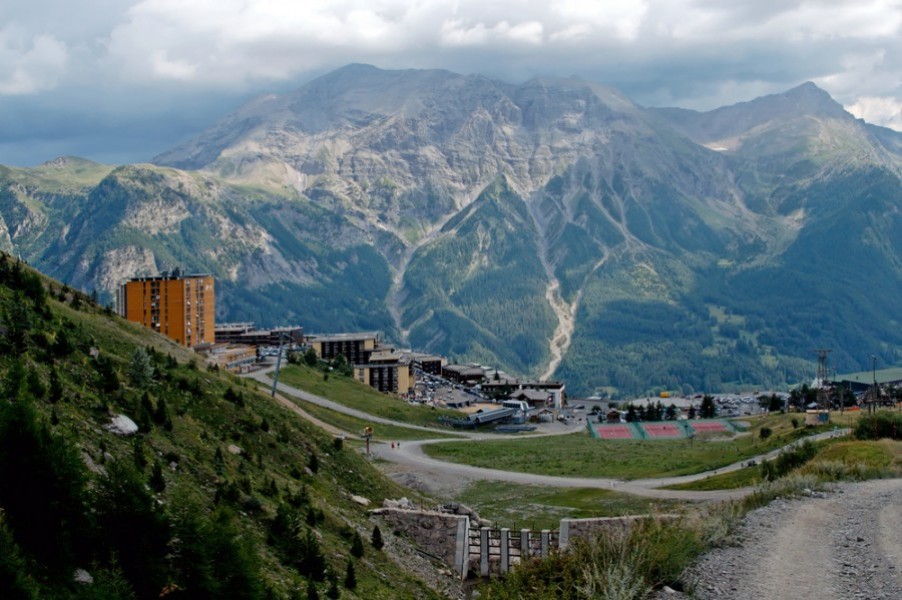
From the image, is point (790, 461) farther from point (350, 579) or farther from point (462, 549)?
point (350, 579)

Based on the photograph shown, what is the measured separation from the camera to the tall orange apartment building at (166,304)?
144 meters

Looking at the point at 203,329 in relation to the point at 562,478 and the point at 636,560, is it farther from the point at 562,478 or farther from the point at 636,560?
the point at 636,560

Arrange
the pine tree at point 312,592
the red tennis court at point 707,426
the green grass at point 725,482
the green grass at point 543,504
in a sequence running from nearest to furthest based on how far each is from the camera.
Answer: the pine tree at point 312,592 → the green grass at point 543,504 → the green grass at point 725,482 → the red tennis court at point 707,426

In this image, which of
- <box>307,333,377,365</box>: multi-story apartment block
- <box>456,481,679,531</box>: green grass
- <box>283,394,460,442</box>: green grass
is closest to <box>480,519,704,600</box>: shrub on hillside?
<box>456,481,679,531</box>: green grass

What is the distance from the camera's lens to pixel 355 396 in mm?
117125

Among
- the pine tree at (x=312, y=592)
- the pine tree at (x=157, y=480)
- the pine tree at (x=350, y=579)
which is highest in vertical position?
the pine tree at (x=157, y=480)

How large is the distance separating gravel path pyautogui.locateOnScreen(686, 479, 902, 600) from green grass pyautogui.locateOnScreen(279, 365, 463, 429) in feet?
281

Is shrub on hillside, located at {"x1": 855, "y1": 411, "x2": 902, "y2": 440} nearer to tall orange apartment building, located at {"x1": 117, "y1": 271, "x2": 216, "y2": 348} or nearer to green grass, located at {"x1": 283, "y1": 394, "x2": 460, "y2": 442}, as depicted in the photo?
green grass, located at {"x1": 283, "y1": 394, "x2": 460, "y2": 442}

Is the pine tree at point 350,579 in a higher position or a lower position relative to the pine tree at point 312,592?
lower

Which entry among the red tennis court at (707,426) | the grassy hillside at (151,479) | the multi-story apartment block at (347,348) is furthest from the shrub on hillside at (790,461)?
the multi-story apartment block at (347,348)

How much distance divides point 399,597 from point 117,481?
39.3ft

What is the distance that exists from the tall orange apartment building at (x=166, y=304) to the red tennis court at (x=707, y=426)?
76.5 metres

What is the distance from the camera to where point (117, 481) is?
1938 centimetres

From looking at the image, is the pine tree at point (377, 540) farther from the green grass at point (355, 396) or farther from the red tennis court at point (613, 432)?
the red tennis court at point (613, 432)
